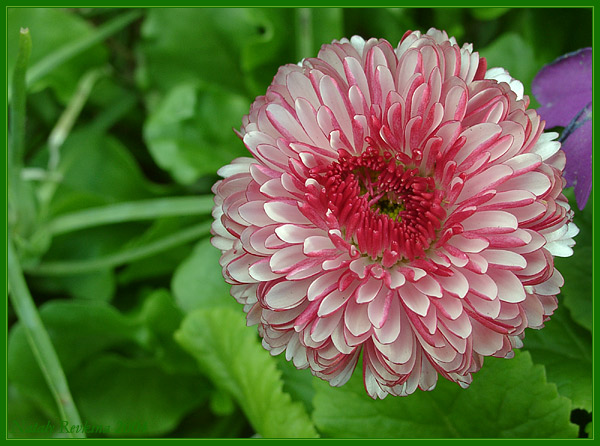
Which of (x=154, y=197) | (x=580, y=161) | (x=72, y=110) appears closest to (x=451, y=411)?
(x=580, y=161)

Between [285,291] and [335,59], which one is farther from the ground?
[335,59]

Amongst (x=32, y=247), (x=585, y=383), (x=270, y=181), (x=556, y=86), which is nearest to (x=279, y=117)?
(x=270, y=181)

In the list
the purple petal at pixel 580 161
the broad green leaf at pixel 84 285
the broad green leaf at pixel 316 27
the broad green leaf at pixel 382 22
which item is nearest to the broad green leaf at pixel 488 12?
the broad green leaf at pixel 382 22

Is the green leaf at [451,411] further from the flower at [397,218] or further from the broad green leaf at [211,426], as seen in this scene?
the broad green leaf at [211,426]

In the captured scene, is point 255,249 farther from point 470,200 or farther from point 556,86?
point 556,86

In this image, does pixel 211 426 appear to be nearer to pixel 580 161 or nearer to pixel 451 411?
pixel 451 411

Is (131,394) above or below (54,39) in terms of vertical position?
below
